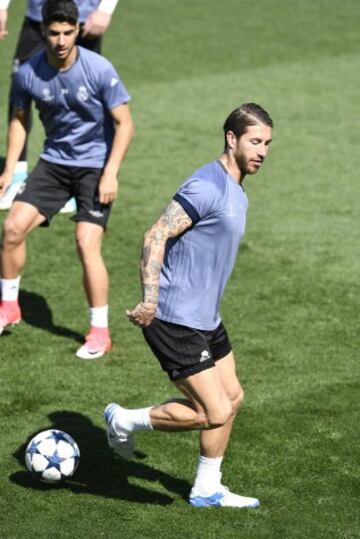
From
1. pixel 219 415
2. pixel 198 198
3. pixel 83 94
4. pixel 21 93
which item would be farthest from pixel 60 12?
pixel 219 415

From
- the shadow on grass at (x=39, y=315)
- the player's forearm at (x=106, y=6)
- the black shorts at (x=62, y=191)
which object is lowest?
the shadow on grass at (x=39, y=315)

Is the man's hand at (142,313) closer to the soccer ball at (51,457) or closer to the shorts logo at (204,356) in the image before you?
the shorts logo at (204,356)

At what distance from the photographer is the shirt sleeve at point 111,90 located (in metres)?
9.34

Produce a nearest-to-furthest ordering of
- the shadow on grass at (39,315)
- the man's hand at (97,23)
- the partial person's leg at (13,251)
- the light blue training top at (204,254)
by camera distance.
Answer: the light blue training top at (204,254)
the partial person's leg at (13,251)
the shadow on grass at (39,315)
the man's hand at (97,23)

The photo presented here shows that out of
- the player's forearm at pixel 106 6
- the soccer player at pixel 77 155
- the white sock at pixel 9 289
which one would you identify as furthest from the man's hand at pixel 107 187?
the player's forearm at pixel 106 6

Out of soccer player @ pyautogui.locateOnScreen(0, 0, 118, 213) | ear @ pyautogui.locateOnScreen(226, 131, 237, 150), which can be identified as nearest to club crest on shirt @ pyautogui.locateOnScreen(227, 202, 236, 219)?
ear @ pyautogui.locateOnScreen(226, 131, 237, 150)

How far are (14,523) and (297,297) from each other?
462 cm

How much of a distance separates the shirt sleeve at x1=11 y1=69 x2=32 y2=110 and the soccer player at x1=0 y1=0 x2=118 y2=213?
159cm

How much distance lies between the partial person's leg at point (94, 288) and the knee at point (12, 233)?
1.43ft

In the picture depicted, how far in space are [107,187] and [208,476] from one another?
3095mm

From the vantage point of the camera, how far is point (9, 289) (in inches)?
390

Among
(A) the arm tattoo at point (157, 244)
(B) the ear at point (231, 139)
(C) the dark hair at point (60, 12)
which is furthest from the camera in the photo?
(C) the dark hair at point (60, 12)

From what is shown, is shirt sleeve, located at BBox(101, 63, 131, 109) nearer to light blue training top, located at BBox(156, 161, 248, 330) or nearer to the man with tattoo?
the man with tattoo

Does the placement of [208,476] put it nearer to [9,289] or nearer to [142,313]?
[142,313]
